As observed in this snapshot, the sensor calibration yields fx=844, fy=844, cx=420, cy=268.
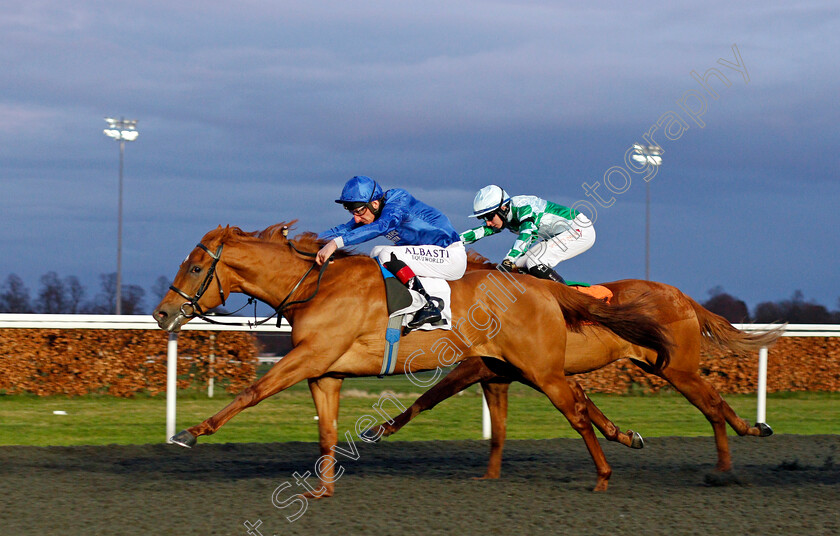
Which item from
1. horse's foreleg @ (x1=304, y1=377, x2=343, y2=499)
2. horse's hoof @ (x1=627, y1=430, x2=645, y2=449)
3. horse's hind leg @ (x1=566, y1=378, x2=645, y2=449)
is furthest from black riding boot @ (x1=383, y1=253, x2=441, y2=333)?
horse's hoof @ (x1=627, y1=430, x2=645, y2=449)

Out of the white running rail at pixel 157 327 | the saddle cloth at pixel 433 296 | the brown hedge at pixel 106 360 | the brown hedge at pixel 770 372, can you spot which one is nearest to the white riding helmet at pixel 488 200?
the saddle cloth at pixel 433 296

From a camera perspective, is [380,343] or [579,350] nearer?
[380,343]

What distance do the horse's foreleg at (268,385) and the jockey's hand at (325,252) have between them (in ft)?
1.72

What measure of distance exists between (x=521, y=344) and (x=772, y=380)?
23.5 ft

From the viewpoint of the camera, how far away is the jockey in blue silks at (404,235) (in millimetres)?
4445

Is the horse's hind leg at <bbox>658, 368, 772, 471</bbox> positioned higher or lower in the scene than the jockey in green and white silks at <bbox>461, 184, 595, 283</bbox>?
lower

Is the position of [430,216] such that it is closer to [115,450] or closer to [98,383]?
[115,450]

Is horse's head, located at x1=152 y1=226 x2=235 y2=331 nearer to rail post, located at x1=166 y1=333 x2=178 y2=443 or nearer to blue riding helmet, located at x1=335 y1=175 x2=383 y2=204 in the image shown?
blue riding helmet, located at x1=335 y1=175 x2=383 y2=204

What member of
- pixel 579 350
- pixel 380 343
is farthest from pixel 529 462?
pixel 380 343

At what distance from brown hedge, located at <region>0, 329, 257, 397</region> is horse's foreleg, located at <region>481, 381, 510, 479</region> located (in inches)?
167

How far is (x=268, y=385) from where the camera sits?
4090mm

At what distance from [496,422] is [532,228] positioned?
123cm

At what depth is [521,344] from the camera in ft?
15.0

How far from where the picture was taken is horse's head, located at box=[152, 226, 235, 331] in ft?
14.0
